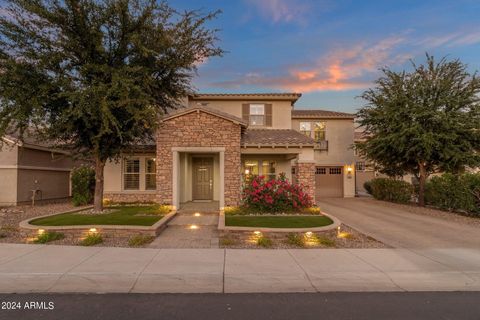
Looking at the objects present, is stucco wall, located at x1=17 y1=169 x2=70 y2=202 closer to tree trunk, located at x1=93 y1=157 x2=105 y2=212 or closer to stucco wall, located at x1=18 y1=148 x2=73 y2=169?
stucco wall, located at x1=18 y1=148 x2=73 y2=169

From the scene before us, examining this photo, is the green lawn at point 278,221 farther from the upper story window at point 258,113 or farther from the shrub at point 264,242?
the upper story window at point 258,113

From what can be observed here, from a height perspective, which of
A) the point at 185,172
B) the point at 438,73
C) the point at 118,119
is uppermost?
the point at 438,73

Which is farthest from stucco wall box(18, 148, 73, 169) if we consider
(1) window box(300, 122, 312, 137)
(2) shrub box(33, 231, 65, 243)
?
(1) window box(300, 122, 312, 137)

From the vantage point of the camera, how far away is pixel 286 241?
29.0 ft

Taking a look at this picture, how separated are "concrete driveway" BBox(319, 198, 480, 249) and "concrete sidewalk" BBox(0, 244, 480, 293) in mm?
1178

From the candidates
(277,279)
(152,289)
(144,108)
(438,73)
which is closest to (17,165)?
(144,108)

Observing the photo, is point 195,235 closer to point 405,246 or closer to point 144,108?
point 144,108

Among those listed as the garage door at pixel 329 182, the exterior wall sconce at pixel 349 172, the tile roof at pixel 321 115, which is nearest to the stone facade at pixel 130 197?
the tile roof at pixel 321 115

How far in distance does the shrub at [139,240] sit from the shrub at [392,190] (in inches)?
641

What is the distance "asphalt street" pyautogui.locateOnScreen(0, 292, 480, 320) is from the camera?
446cm

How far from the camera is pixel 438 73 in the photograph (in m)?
15.9

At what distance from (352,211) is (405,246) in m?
6.99

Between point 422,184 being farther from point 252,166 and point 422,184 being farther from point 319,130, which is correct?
point 252,166

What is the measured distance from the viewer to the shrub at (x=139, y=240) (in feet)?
27.5
